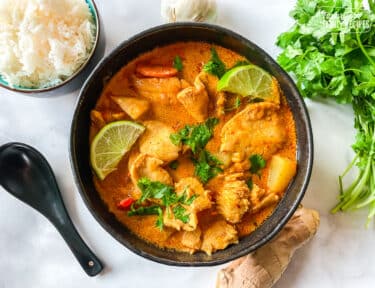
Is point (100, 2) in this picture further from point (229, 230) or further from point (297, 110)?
point (229, 230)

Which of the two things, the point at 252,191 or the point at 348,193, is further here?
the point at 348,193

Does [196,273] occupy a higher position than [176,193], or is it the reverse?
[176,193]

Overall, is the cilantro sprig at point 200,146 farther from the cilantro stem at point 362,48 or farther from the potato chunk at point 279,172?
the cilantro stem at point 362,48

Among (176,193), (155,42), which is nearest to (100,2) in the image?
(155,42)

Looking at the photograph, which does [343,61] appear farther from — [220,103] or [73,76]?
[73,76]

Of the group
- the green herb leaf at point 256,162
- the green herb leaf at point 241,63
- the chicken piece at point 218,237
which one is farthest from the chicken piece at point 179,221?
the green herb leaf at point 241,63

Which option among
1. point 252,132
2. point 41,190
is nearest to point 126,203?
point 41,190
